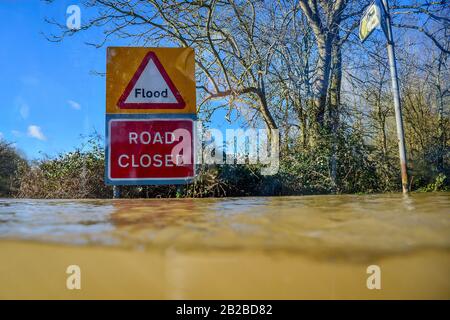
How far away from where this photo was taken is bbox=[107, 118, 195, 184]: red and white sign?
117cm

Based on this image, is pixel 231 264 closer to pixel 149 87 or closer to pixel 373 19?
pixel 149 87

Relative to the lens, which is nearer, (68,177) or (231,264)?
(231,264)

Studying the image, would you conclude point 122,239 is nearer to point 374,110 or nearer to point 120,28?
point 120,28

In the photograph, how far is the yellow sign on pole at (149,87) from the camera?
3.91 feet

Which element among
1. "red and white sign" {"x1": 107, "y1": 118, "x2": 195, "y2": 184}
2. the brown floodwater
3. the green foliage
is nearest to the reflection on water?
the brown floodwater

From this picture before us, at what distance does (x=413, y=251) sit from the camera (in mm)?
257

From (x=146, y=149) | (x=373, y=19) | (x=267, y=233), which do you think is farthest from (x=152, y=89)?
(x=373, y=19)

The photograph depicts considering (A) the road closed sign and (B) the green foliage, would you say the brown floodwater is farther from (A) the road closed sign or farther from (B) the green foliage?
(B) the green foliage

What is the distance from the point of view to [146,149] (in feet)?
3.88

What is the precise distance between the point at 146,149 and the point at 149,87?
198mm

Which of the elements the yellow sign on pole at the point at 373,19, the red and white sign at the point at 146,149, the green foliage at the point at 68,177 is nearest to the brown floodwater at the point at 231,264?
the red and white sign at the point at 146,149

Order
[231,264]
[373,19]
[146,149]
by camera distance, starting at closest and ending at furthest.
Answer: [231,264]
[146,149]
[373,19]
